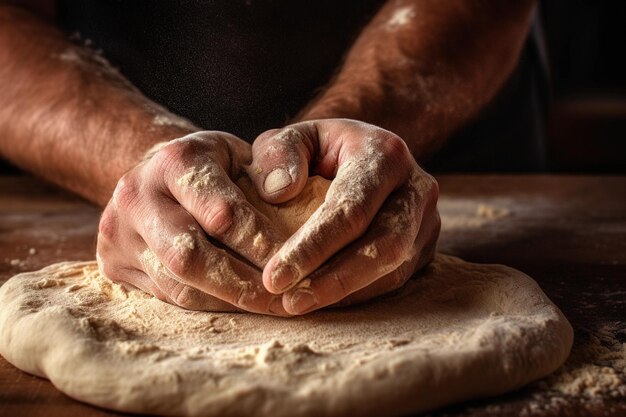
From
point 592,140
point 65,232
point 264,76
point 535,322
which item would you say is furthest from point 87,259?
point 592,140

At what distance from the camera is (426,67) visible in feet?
5.74

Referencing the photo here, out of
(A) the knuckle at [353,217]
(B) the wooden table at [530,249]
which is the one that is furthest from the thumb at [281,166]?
(B) the wooden table at [530,249]

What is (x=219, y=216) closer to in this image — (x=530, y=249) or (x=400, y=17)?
(x=530, y=249)

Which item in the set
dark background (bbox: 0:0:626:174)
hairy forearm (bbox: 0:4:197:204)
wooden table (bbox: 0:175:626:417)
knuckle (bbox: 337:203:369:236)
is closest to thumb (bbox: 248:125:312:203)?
knuckle (bbox: 337:203:369:236)

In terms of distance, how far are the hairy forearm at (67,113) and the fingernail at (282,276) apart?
697 millimetres

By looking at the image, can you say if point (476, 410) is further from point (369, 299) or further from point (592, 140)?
point (592, 140)

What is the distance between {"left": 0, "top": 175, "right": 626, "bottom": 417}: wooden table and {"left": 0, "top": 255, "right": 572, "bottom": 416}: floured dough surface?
30 millimetres

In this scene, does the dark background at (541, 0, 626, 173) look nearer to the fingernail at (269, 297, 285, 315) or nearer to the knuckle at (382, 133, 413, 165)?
the knuckle at (382, 133, 413, 165)

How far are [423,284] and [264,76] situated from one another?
0.70 m

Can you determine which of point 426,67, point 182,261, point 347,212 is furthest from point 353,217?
point 426,67

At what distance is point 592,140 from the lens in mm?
4324

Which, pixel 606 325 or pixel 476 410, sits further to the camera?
pixel 606 325

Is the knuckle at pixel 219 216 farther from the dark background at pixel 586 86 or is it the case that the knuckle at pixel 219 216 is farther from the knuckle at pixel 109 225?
the dark background at pixel 586 86

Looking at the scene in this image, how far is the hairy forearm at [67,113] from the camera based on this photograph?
5.08 ft
